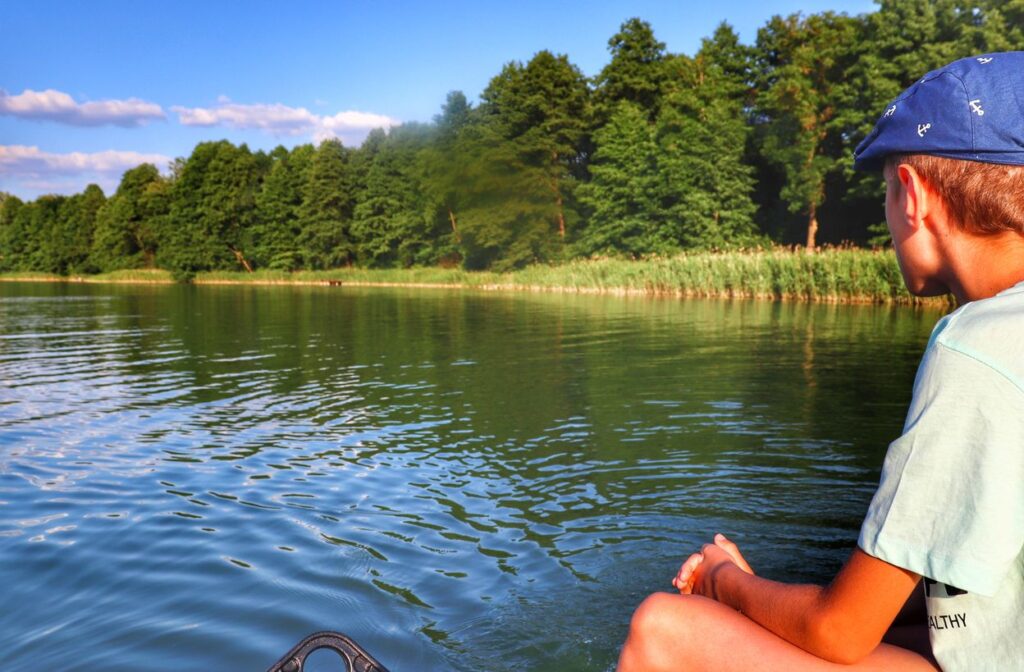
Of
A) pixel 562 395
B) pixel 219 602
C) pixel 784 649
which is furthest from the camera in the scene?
pixel 562 395

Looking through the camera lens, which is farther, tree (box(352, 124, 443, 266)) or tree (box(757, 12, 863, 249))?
tree (box(352, 124, 443, 266))

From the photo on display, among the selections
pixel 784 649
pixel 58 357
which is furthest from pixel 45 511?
pixel 58 357

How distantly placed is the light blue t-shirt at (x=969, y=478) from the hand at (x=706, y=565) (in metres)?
0.68

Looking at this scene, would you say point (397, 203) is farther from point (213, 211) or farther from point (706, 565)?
point (706, 565)

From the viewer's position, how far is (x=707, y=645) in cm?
172

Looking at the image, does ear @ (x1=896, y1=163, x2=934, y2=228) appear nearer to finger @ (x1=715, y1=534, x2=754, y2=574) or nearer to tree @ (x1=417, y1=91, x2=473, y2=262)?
finger @ (x1=715, y1=534, x2=754, y2=574)

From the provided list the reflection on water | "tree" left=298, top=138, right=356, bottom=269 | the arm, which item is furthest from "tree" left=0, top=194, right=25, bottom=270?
the arm

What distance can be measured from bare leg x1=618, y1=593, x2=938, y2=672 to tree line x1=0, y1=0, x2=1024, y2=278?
1446 inches

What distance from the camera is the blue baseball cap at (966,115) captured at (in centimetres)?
139

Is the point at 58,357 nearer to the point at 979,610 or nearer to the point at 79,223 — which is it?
the point at 979,610

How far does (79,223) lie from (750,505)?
96.8m

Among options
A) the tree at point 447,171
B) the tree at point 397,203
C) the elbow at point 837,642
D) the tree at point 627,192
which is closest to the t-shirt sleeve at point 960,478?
the elbow at point 837,642

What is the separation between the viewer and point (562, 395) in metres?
9.98

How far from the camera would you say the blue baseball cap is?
4.57ft
